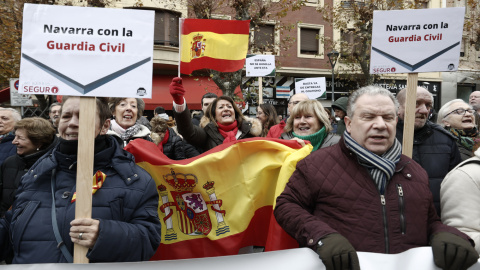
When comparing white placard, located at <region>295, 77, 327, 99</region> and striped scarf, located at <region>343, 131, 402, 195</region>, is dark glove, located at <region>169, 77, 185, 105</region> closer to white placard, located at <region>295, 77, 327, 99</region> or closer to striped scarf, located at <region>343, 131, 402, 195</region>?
striped scarf, located at <region>343, 131, 402, 195</region>

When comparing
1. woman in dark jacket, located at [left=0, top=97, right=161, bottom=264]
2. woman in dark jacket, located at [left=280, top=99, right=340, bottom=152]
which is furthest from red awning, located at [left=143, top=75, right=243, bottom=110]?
woman in dark jacket, located at [left=0, top=97, right=161, bottom=264]

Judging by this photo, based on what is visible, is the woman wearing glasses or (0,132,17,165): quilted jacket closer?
the woman wearing glasses

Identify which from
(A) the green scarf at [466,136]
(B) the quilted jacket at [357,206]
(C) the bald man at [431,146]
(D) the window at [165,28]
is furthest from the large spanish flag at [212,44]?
(D) the window at [165,28]

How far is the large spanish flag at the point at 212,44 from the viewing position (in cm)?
471

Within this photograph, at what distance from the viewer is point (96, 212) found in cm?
233

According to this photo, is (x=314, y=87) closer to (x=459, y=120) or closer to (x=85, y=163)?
(x=459, y=120)

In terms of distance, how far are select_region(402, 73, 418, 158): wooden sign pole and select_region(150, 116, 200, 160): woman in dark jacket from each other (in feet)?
7.27

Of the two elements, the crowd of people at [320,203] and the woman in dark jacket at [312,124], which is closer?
the crowd of people at [320,203]

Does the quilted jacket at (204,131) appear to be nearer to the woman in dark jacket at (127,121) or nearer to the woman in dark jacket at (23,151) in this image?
the woman in dark jacket at (127,121)

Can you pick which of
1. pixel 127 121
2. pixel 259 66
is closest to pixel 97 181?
pixel 127 121

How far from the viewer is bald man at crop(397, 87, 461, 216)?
3.43m

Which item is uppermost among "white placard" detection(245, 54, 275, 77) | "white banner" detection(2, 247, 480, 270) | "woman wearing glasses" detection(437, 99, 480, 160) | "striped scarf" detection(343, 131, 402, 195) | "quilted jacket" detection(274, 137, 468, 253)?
"white placard" detection(245, 54, 275, 77)

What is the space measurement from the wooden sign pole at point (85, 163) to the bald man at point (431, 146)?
242 cm

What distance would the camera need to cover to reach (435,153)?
11.4 ft
